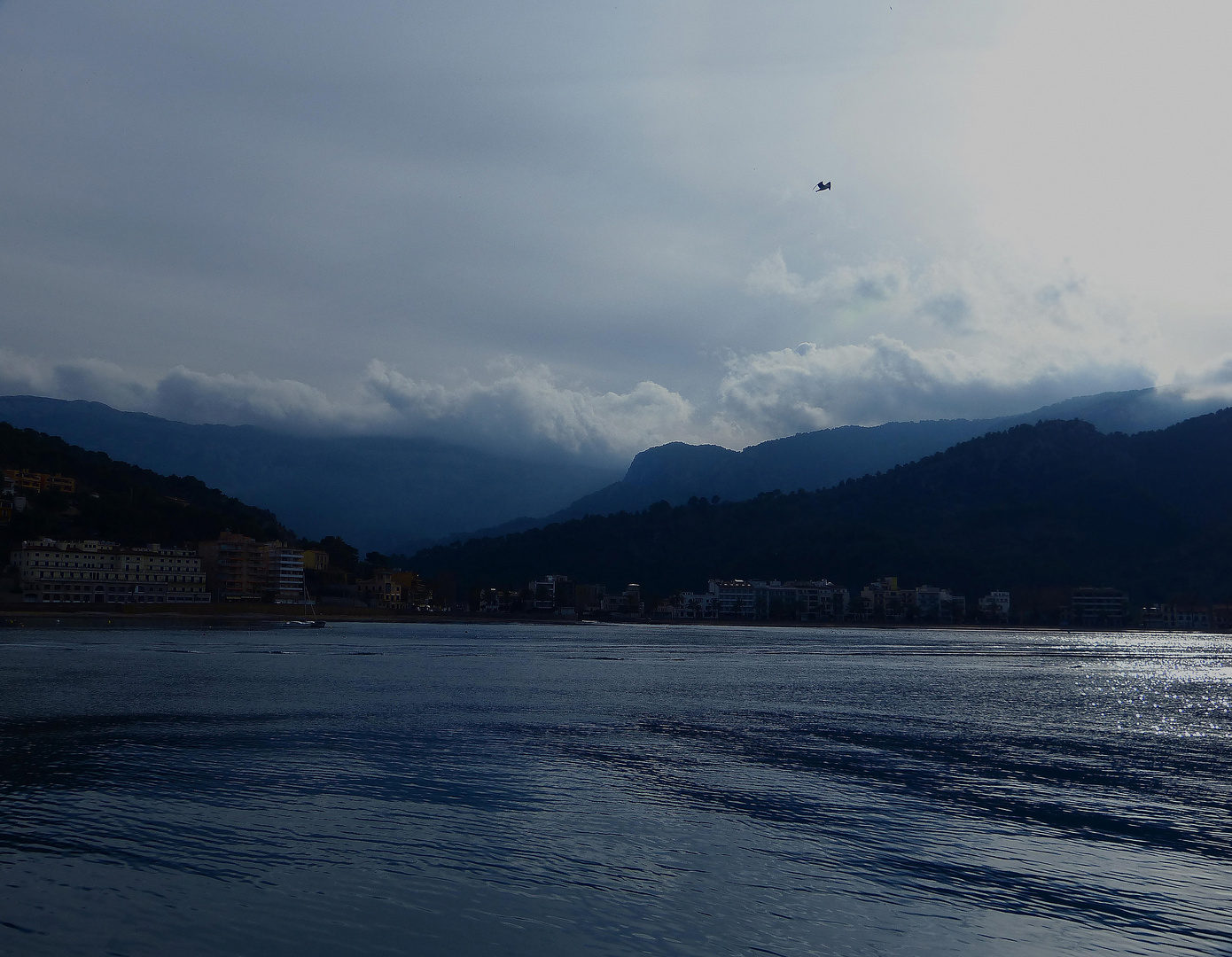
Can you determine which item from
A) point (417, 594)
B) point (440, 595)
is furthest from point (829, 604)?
point (417, 594)

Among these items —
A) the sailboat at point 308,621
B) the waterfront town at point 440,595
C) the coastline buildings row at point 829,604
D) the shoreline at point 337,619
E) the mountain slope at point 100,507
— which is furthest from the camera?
the coastline buildings row at point 829,604

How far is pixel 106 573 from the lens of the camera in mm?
119812

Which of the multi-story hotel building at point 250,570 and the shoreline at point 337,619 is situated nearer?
the shoreline at point 337,619

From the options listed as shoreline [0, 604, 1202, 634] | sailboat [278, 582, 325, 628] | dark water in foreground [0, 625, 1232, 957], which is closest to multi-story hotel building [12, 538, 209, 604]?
shoreline [0, 604, 1202, 634]

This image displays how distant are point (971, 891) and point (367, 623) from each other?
125379mm

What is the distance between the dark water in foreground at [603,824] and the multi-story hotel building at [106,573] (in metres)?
82.8

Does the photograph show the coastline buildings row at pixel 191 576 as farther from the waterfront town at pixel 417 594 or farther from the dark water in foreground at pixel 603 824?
the dark water in foreground at pixel 603 824

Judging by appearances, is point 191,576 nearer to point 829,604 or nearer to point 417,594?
point 417,594

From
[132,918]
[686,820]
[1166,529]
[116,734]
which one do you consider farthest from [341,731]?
[1166,529]

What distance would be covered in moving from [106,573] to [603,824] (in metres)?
117

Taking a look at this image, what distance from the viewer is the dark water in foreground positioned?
13.9 m

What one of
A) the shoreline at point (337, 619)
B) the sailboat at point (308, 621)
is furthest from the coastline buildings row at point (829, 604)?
the sailboat at point (308, 621)

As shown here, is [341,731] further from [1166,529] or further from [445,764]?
[1166,529]

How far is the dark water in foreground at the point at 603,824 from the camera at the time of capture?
13.9 meters
